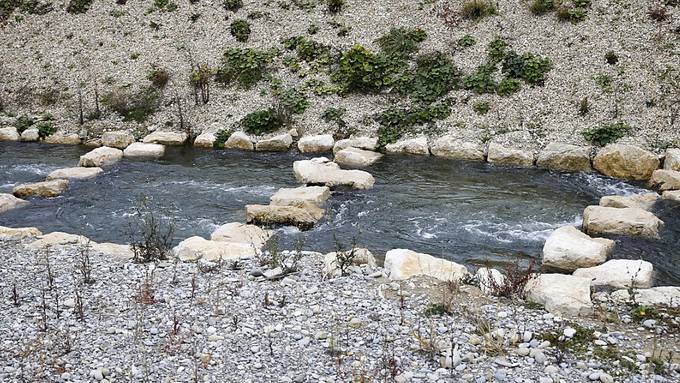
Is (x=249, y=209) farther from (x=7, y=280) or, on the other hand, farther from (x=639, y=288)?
(x=639, y=288)

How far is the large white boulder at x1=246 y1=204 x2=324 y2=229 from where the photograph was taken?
12.9 m

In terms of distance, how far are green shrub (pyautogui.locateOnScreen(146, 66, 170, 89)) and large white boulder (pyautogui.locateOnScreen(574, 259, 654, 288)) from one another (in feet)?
61.2

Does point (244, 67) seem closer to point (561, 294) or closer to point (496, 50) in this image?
point (496, 50)

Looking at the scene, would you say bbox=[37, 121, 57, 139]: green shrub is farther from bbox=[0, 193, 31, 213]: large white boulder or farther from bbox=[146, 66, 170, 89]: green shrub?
bbox=[0, 193, 31, 213]: large white boulder

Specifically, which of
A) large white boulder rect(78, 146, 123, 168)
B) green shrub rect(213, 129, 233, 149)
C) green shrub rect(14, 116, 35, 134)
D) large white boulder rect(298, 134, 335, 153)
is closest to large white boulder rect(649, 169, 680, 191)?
large white boulder rect(298, 134, 335, 153)

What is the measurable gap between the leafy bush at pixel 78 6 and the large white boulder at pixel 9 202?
663 inches

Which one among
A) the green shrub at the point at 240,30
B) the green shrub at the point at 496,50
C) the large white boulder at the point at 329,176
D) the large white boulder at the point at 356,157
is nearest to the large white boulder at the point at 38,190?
the large white boulder at the point at 329,176

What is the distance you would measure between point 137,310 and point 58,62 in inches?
868

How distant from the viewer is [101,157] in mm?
18562

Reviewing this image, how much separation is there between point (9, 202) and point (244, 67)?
437 inches

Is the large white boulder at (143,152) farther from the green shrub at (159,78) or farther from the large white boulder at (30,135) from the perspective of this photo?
the green shrub at (159,78)

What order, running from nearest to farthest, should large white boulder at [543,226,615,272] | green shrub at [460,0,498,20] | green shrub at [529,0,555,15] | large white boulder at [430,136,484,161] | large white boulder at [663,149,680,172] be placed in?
large white boulder at [543,226,615,272], large white boulder at [663,149,680,172], large white boulder at [430,136,484,161], green shrub at [529,0,555,15], green shrub at [460,0,498,20]

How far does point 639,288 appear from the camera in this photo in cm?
895

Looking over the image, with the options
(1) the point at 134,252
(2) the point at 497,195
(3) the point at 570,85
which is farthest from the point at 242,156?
(3) the point at 570,85
